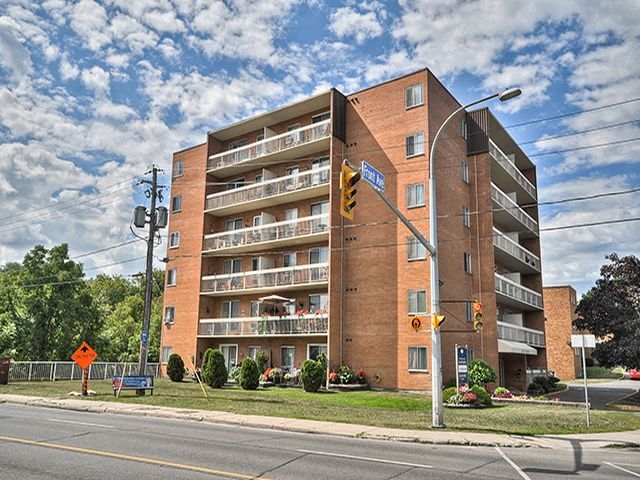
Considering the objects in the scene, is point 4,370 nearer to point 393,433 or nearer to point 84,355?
point 84,355

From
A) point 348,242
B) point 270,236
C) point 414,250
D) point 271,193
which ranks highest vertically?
point 271,193

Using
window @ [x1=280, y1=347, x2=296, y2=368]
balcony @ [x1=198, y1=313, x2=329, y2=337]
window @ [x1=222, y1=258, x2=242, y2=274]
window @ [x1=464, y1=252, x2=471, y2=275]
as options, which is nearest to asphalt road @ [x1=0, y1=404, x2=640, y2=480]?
balcony @ [x1=198, y1=313, x2=329, y2=337]

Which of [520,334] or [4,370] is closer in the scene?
[4,370]

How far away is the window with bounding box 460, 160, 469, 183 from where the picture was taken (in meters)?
34.4

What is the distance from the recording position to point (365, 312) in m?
31.4

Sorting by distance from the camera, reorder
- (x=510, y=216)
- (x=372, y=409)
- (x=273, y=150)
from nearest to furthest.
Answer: (x=372, y=409) → (x=273, y=150) → (x=510, y=216)

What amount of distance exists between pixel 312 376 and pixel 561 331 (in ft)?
143

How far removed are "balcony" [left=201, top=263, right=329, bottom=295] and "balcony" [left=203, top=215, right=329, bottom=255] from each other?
1.80 meters

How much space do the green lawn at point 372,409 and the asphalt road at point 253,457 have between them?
11.6 feet

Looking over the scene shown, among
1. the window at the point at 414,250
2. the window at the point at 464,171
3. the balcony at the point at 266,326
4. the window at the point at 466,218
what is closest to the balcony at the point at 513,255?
the window at the point at 466,218

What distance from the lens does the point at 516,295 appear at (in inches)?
1480

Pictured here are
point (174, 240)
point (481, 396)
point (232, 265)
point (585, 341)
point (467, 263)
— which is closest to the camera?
point (585, 341)

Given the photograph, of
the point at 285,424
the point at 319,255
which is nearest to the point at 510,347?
the point at 319,255

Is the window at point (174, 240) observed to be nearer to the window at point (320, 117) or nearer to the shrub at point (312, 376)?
the window at point (320, 117)
